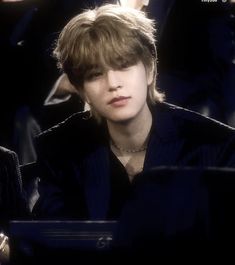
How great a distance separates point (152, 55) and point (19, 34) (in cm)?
68

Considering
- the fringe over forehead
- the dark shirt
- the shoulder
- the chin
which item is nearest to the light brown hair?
the fringe over forehead

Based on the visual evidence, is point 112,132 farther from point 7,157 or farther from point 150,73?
point 7,157

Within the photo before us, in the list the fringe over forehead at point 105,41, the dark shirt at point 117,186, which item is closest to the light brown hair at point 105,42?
the fringe over forehead at point 105,41

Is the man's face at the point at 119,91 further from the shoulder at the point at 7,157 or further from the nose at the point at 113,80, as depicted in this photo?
the shoulder at the point at 7,157

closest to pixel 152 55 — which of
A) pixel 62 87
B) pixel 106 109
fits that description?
pixel 106 109

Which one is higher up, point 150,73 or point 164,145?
point 150,73

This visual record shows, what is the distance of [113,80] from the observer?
4.08ft

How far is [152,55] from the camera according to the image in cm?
138

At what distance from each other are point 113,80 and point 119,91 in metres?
0.05

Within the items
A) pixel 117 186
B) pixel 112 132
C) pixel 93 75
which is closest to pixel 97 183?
pixel 117 186

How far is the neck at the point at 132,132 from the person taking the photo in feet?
4.37

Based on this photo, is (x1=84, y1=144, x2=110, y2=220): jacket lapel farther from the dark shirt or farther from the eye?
the eye

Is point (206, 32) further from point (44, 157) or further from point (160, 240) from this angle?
point (160, 240)

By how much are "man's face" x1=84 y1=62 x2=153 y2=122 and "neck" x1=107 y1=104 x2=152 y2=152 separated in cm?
4
